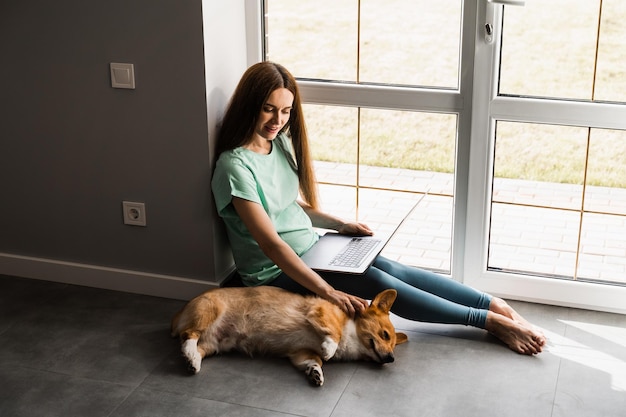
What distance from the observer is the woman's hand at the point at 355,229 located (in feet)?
10.2

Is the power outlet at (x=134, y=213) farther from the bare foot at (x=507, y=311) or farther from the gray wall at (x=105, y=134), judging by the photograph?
the bare foot at (x=507, y=311)

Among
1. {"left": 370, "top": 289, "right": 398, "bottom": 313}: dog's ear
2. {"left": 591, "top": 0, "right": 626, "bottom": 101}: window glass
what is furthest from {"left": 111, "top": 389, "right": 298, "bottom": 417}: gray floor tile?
{"left": 591, "top": 0, "right": 626, "bottom": 101}: window glass

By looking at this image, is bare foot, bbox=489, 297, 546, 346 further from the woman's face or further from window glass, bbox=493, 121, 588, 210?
the woman's face

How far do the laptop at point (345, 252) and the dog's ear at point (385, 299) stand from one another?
0.11 meters

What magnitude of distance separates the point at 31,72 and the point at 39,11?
0.81ft

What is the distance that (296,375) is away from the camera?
268 cm

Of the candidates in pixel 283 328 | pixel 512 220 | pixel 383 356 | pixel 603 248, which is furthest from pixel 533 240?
pixel 283 328

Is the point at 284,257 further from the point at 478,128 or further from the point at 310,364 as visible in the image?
the point at 478,128

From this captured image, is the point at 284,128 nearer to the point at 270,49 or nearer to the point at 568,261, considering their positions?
the point at 270,49

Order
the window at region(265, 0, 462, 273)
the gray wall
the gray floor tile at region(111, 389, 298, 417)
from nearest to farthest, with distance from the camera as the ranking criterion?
the gray floor tile at region(111, 389, 298, 417) < the gray wall < the window at region(265, 0, 462, 273)

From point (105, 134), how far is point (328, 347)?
1.24m

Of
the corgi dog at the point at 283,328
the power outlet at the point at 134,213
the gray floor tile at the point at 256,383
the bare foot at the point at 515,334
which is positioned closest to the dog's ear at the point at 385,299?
the corgi dog at the point at 283,328

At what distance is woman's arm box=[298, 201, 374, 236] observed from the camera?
3.12m

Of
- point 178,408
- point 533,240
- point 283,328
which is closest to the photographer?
point 178,408
